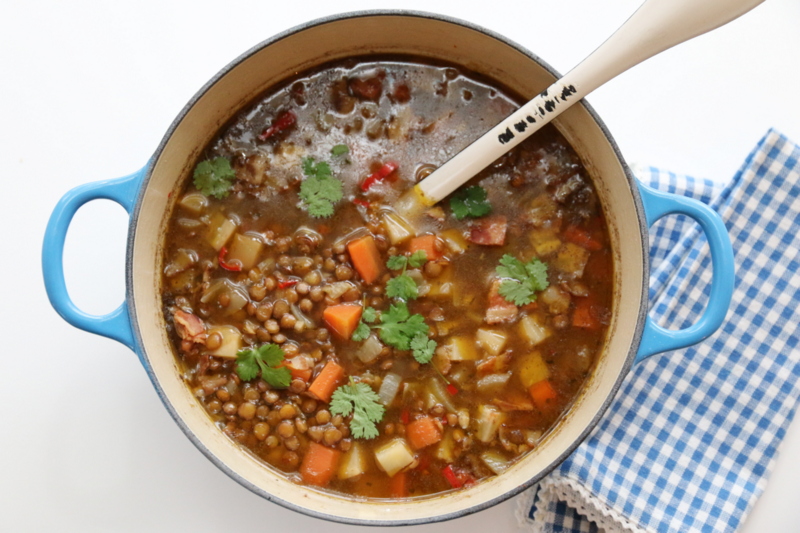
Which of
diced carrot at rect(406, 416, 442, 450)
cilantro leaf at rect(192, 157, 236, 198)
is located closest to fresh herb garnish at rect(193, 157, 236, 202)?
cilantro leaf at rect(192, 157, 236, 198)

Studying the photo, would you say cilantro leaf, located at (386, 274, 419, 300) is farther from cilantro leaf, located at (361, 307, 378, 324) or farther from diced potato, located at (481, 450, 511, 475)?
diced potato, located at (481, 450, 511, 475)

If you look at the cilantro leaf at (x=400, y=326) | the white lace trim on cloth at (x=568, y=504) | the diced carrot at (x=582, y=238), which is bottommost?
the white lace trim on cloth at (x=568, y=504)

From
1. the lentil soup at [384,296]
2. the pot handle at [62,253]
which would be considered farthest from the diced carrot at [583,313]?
the pot handle at [62,253]

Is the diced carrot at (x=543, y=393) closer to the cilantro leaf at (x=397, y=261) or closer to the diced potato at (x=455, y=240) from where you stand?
the diced potato at (x=455, y=240)

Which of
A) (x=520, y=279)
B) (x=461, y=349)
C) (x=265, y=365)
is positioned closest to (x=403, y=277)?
(x=461, y=349)

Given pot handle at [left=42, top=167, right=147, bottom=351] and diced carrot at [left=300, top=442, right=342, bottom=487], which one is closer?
pot handle at [left=42, top=167, right=147, bottom=351]

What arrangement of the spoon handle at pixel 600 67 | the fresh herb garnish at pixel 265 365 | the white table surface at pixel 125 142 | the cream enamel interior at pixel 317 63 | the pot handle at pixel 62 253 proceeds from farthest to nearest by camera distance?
1. the white table surface at pixel 125 142
2. the fresh herb garnish at pixel 265 365
3. the cream enamel interior at pixel 317 63
4. the pot handle at pixel 62 253
5. the spoon handle at pixel 600 67

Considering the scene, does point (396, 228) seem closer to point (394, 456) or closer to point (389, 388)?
point (389, 388)
